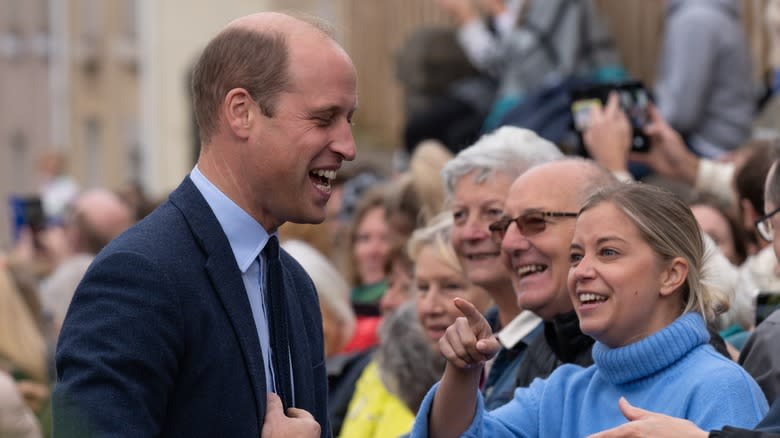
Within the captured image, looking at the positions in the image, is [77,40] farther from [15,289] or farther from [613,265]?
[613,265]

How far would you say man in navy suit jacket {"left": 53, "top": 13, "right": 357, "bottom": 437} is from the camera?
404 centimetres

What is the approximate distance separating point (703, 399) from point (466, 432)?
0.65 metres

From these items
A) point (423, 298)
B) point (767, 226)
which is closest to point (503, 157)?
point (423, 298)

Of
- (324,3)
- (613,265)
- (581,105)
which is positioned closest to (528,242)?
(613,265)

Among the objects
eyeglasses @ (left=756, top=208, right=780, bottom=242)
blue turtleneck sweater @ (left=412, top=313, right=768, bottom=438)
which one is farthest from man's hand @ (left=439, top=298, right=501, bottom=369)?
eyeglasses @ (left=756, top=208, right=780, bottom=242)

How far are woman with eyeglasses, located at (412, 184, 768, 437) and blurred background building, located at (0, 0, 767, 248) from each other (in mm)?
11068

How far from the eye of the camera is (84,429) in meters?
2.99

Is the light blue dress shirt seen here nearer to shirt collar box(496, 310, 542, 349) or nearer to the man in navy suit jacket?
the man in navy suit jacket

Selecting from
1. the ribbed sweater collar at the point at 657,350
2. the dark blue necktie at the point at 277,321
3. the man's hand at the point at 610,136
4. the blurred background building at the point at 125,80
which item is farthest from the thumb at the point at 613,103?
the blurred background building at the point at 125,80

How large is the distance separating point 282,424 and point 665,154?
411 cm

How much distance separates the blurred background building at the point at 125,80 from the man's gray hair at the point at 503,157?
9.20 metres

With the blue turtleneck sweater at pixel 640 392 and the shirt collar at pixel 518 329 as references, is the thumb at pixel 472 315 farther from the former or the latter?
the shirt collar at pixel 518 329

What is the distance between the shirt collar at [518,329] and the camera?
5973 millimetres

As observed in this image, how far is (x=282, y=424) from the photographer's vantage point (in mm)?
4270
